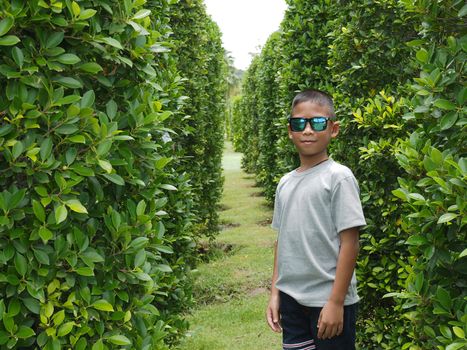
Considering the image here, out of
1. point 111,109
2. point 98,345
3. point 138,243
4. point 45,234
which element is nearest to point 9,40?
point 111,109

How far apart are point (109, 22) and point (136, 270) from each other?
Answer: 115 centimetres

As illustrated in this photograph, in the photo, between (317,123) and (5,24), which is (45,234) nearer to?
(5,24)

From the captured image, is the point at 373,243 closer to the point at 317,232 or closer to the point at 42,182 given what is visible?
the point at 317,232

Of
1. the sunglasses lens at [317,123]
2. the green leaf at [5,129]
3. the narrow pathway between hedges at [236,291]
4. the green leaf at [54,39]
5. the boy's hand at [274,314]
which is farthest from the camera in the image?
the narrow pathway between hedges at [236,291]

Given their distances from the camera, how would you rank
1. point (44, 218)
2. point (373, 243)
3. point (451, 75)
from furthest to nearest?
point (373, 243)
point (451, 75)
point (44, 218)

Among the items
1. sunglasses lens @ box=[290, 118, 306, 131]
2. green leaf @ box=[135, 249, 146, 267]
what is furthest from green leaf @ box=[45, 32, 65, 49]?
sunglasses lens @ box=[290, 118, 306, 131]

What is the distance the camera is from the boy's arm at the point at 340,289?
2926 mm

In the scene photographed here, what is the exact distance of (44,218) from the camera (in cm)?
216

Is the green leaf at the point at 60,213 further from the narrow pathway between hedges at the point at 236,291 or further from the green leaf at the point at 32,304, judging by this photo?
the narrow pathway between hedges at the point at 236,291

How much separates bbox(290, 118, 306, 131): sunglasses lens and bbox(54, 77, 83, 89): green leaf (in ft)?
4.59

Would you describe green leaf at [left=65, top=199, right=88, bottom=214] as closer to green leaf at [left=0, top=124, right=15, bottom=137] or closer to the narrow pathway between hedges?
green leaf at [left=0, top=124, right=15, bottom=137]

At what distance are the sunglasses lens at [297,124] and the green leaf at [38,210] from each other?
1635 millimetres

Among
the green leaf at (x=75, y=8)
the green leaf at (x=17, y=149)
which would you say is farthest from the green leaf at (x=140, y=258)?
the green leaf at (x=75, y=8)

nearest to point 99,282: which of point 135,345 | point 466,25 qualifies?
point 135,345
